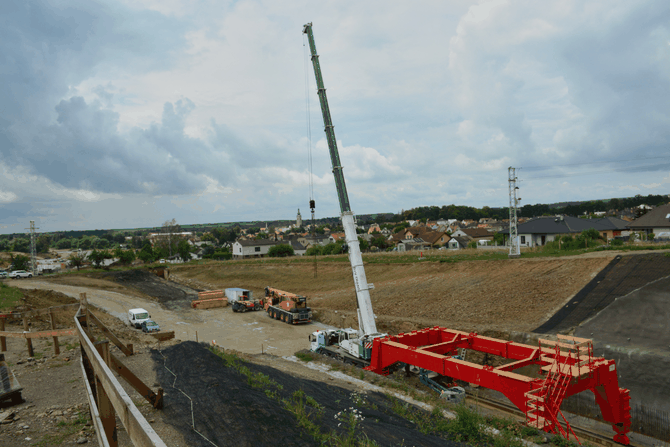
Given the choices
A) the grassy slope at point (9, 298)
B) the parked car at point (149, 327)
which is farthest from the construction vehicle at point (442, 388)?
the grassy slope at point (9, 298)

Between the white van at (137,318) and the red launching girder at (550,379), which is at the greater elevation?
the red launching girder at (550,379)

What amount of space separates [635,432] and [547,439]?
21.0 feet

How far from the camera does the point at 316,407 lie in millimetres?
10883

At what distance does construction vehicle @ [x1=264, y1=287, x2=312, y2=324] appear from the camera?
34.8 m

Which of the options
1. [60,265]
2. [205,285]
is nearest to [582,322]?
[205,285]

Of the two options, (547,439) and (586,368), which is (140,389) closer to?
(547,439)

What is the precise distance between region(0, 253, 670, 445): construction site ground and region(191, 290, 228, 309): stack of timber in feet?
3.49

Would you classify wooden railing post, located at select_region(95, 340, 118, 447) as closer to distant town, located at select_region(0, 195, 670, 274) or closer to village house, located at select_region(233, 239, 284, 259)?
distant town, located at select_region(0, 195, 670, 274)

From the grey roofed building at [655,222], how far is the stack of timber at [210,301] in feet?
173

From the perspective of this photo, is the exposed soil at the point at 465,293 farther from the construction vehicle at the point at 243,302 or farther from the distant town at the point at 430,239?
the distant town at the point at 430,239

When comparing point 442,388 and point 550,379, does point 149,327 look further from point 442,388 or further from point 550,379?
point 550,379

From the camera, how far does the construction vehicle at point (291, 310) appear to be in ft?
114

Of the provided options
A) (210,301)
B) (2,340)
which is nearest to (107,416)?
(2,340)

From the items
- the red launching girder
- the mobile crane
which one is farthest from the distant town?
the red launching girder
